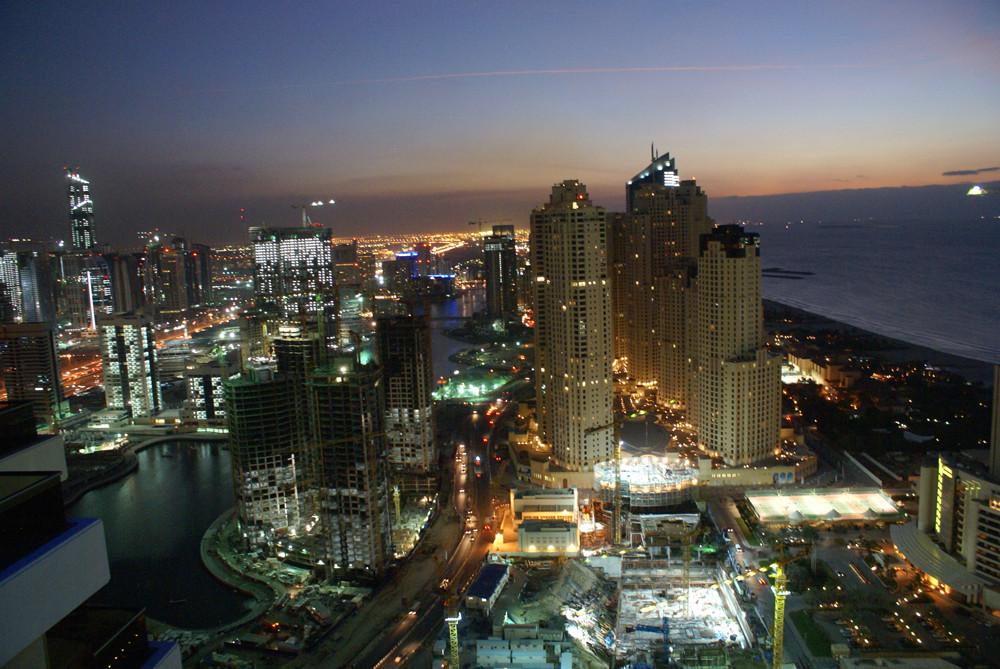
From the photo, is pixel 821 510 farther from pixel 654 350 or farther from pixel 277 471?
pixel 277 471

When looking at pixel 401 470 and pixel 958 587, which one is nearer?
pixel 958 587

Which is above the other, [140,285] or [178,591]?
[140,285]

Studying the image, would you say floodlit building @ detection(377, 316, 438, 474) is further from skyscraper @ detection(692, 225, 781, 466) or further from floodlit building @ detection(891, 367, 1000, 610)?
floodlit building @ detection(891, 367, 1000, 610)

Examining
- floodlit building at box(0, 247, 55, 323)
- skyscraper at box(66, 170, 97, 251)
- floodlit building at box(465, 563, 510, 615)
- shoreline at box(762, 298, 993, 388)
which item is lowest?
floodlit building at box(465, 563, 510, 615)

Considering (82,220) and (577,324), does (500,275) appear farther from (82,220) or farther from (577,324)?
(577,324)

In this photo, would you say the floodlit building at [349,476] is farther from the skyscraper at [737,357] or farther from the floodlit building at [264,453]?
the skyscraper at [737,357]

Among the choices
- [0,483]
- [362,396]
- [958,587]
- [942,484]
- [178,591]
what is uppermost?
[0,483]

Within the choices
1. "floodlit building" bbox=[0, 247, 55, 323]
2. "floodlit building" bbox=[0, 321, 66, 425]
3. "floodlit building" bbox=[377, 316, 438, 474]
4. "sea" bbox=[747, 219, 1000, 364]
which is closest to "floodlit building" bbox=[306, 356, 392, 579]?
"floodlit building" bbox=[377, 316, 438, 474]

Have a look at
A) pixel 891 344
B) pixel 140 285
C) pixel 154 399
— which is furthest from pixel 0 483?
pixel 140 285
